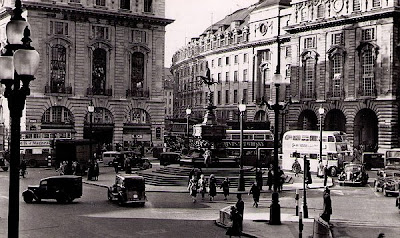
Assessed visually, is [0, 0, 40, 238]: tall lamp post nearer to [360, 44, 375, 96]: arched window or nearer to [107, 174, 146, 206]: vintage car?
[107, 174, 146, 206]: vintage car

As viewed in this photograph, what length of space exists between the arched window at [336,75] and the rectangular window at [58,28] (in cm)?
3248

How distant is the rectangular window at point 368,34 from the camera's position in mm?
62062

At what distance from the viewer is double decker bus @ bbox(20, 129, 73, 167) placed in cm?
5125

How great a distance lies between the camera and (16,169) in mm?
8648

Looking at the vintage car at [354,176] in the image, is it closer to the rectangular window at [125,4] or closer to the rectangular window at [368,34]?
the rectangular window at [368,34]

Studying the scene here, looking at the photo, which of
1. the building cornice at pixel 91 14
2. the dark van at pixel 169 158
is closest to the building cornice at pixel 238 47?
the building cornice at pixel 91 14

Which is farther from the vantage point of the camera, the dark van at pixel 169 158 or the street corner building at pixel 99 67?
the street corner building at pixel 99 67

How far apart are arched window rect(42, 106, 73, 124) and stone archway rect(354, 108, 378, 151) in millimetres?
34156

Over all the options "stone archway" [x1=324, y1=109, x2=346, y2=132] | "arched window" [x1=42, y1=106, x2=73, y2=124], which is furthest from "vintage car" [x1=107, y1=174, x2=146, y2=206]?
"stone archway" [x1=324, y1=109, x2=346, y2=132]

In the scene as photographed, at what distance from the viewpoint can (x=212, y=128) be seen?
128ft

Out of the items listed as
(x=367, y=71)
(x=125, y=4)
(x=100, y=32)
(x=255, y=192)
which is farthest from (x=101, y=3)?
(x=255, y=192)

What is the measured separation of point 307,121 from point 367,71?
43.2ft

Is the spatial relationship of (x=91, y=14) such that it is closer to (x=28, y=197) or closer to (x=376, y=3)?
(x=376, y=3)

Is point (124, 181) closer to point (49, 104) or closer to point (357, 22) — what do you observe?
point (49, 104)
